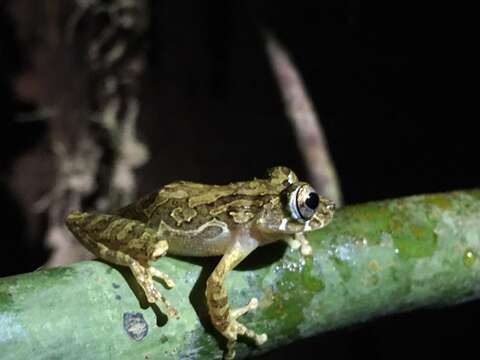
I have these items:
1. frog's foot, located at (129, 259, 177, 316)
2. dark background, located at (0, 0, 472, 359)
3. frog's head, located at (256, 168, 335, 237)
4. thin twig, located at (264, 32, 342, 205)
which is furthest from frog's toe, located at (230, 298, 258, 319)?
dark background, located at (0, 0, 472, 359)

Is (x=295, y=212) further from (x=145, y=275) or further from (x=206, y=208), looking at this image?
(x=145, y=275)

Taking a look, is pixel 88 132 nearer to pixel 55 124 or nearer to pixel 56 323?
pixel 55 124

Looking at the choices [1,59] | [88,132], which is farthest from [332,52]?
[1,59]

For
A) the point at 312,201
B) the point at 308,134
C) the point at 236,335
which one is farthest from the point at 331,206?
the point at 308,134

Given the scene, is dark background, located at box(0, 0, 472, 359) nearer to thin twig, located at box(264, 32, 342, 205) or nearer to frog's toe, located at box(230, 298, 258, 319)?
thin twig, located at box(264, 32, 342, 205)

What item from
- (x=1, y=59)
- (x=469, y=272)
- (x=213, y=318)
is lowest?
(x=469, y=272)

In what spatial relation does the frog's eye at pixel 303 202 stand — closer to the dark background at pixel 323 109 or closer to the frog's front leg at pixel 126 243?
the frog's front leg at pixel 126 243

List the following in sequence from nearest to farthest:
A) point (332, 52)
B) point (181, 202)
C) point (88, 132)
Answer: point (181, 202)
point (332, 52)
point (88, 132)
